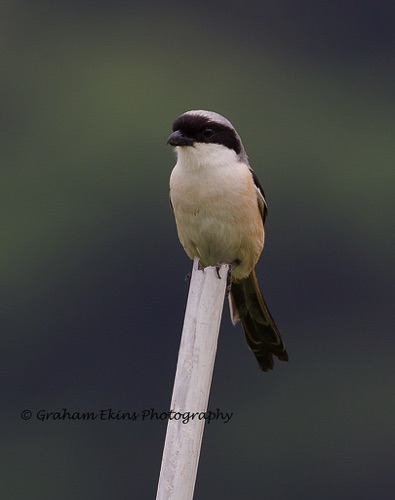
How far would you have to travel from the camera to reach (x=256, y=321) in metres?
6.30

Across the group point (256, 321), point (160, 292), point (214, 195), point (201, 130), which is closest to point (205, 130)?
point (201, 130)

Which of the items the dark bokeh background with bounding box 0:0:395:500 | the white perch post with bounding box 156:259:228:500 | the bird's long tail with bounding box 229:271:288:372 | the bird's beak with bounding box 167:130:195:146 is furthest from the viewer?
the dark bokeh background with bounding box 0:0:395:500

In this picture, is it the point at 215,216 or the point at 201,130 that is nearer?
the point at 215,216

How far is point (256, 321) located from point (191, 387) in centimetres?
160

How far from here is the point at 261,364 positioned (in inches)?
245

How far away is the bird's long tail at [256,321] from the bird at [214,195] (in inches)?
3.3

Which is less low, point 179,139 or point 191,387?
point 179,139

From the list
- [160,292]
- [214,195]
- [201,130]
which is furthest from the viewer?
[160,292]

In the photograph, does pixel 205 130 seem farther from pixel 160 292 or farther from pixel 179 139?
pixel 160 292

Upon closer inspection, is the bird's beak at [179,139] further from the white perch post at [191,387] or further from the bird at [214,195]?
the white perch post at [191,387]

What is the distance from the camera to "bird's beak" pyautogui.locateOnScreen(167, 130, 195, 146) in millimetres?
5823

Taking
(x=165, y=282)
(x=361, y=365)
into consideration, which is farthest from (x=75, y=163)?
(x=361, y=365)

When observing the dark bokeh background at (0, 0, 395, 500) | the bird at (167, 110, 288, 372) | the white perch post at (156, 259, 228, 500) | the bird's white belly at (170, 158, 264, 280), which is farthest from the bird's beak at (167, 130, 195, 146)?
the dark bokeh background at (0, 0, 395, 500)

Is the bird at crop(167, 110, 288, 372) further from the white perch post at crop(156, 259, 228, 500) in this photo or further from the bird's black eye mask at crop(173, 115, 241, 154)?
the white perch post at crop(156, 259, 228, 500)
